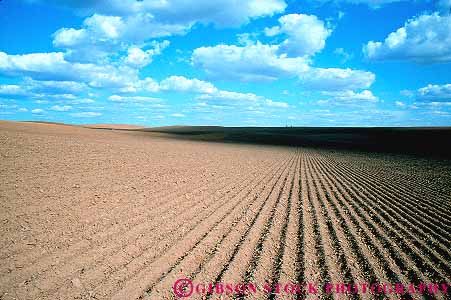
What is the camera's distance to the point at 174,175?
12.9 meters

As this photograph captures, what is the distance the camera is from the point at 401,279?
4.46 metres

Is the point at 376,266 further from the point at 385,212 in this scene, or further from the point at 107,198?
the point at 107,198

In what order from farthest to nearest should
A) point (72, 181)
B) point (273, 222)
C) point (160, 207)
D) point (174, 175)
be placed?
1. point (174, 175)
2. point (72, 181)
3. point (160, 207)
4. point (273, 222)

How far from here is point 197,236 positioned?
5.86 meters

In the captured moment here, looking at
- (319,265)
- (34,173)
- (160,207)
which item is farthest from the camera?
(34,173)

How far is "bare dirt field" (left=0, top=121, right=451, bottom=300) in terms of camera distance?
4277mm

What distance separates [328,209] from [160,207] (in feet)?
15.2

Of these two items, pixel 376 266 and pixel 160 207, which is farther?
pixel 160 207

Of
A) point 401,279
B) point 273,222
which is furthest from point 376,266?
point 273,222

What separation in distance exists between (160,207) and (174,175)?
518cm

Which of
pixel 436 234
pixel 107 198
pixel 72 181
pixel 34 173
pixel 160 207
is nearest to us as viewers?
pixel 436 234

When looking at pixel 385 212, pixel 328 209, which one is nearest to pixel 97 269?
pixel 328 209

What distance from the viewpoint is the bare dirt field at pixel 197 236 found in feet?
14.0

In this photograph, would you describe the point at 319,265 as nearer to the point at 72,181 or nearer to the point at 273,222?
the point at 273,222
